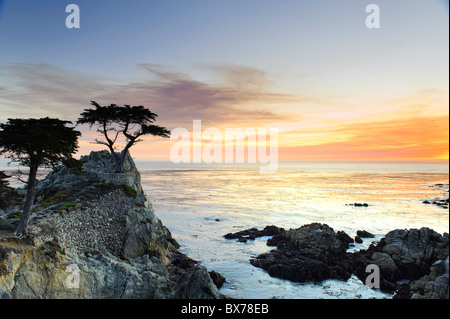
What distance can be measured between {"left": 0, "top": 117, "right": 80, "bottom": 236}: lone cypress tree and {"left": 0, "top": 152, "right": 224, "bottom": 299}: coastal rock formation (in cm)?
189

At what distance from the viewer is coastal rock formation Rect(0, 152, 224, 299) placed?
12750mm

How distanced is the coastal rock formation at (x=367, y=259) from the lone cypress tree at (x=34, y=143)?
688 inches

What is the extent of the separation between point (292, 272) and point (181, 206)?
30.9m

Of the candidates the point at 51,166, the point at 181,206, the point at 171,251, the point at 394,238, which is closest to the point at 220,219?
the point at 181,206

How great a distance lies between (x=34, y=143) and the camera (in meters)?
14.4

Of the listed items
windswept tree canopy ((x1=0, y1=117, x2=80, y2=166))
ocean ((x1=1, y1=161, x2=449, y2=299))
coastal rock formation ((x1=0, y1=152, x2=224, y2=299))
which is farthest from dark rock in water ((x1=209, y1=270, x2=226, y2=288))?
windswept tree canopy ((x1=0, y1=117, x2=80, y2=166))

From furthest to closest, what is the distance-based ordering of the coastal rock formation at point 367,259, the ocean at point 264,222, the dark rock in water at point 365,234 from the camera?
the dark rock in water at point 365,234, the coastal rock formation at point 367,259, the ocean at point 264,222

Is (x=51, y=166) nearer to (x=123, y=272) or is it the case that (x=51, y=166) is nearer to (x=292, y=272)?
(x=123, y=272)

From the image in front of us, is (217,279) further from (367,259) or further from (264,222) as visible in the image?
(264,222)

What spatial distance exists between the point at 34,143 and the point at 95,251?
767 cm

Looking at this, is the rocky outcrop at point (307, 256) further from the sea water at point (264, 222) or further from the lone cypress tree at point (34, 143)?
the lone cypress tree at point (34, 143)

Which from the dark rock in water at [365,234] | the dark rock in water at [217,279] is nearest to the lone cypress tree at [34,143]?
the dark rock in water at [217,279]

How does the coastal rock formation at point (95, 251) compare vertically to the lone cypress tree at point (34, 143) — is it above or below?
below

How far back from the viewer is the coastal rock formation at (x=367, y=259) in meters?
19.8
